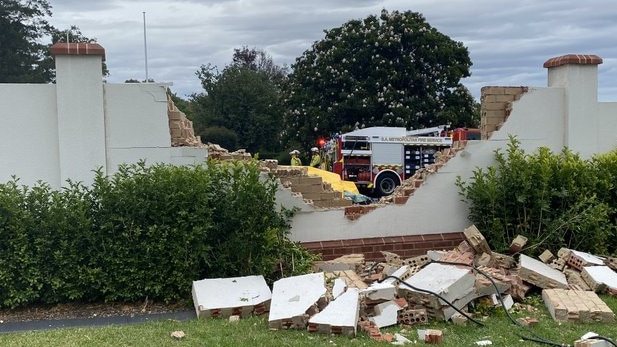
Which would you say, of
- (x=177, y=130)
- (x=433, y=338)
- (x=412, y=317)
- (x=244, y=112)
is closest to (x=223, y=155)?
(x=177, y=130)

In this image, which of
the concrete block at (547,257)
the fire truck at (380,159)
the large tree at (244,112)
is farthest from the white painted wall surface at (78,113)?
the large tree at (244,112)

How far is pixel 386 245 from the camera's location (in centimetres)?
792

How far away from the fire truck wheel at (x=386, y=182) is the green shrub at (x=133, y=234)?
1393cm

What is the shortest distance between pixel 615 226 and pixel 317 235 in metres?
4.02

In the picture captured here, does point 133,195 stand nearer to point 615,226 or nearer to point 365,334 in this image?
point 365,334

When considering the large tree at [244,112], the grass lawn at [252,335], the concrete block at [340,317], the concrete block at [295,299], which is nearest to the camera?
the grass lawn at [252,335]

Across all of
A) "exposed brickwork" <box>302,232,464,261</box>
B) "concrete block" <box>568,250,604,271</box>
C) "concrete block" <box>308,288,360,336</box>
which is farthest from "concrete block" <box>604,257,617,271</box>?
"concrete block" <box>308,288,360,336</box>

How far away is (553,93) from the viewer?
834cm

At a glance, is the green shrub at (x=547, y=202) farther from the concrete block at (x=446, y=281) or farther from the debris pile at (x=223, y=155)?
the debris pile at (x=223, y=155)

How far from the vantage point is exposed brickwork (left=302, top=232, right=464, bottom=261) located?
7703 mm

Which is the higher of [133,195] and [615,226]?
[133,195]

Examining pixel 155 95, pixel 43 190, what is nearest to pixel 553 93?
pixel 155 95

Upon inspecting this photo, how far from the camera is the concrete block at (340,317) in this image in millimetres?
5254

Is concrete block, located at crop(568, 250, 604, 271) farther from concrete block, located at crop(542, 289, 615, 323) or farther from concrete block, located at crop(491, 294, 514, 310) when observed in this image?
concrete block, located at crop(491, 294, 514, 310)
